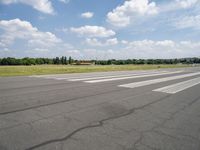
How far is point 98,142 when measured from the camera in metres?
3.26

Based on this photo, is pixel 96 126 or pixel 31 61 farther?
pixel 31 61

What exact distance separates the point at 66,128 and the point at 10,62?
117695mm

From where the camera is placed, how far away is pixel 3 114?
4773 millimetres

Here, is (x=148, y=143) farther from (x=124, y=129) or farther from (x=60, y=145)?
(x=60, y=145)

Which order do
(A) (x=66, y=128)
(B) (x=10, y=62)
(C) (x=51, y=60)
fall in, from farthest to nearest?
(C) (x=51, y=60) → (B) (x=10, y=62) → (A) (x=66, y=128)

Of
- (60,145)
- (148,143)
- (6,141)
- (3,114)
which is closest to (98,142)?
(60,145)

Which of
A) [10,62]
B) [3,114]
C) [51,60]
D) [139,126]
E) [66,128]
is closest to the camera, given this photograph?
[66,128]

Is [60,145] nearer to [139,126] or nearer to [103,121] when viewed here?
[103,121]

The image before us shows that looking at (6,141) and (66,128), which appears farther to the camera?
(66,128)

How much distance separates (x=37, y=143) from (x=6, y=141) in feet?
1.89

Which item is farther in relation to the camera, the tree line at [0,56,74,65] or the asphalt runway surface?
the tree line at [0,56,74,65]

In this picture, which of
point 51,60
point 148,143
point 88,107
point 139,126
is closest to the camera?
point 148,143

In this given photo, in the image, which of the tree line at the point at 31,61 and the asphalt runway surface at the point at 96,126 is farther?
the tree line at the point at 31,61

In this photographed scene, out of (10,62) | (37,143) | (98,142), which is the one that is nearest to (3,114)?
(37,143)
